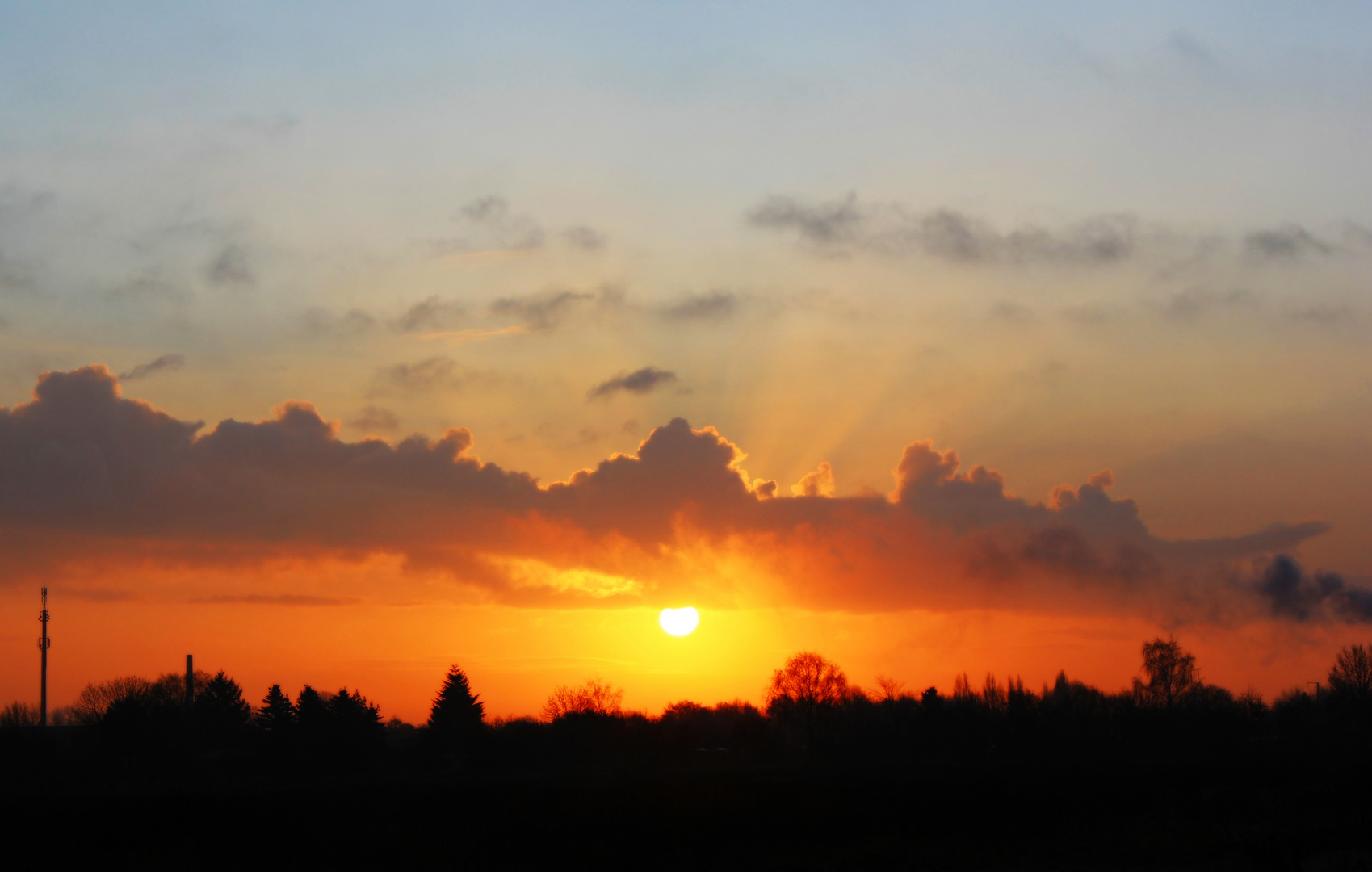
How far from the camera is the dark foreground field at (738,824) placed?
4009 centimetres

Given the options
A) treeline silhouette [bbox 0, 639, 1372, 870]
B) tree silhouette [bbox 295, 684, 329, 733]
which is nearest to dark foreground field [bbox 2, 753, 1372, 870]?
treeline silhouette [bbox 0, 639, 1372, 870]

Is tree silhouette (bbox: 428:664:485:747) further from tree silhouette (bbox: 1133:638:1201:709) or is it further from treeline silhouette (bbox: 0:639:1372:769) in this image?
tree silhouette (bbox: 1133:638:1201:709)

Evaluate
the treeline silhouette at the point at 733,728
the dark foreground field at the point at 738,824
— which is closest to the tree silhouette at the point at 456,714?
the treeline silhouette at the point at 733,728

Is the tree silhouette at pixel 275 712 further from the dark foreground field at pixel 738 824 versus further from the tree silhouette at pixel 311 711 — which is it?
the dark foreground field at pixel 738 824

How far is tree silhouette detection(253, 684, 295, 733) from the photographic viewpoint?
9375 cm

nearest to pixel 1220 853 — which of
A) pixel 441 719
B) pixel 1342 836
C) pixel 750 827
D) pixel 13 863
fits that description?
pixel 1342 836

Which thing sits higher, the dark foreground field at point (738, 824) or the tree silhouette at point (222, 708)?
the tree silhouette at point (222, 708)

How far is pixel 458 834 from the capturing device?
43.7 meters

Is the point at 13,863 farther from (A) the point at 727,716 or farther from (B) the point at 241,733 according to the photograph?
(A) the point at 727,716

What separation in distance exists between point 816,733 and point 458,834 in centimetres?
8458

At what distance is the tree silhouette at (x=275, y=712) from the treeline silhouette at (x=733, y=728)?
0.13 m

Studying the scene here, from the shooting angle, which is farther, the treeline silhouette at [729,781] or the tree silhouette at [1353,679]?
the tree silhouette at [1353,679]

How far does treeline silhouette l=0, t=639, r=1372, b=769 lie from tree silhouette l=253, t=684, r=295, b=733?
0.13m

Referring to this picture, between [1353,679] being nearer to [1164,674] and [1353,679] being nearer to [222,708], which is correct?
[1164,674]
